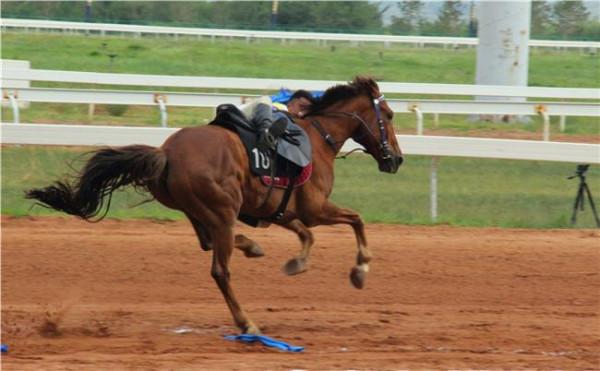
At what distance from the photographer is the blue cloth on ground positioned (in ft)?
23.5

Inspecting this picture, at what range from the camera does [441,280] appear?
9.62 metres

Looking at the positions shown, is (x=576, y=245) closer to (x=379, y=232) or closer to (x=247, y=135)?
(x=379, y=232)

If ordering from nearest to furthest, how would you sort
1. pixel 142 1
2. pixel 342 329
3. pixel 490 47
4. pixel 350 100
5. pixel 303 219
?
pixel 342 329, pixel 303 219, pixel 350 100, pixel 490 47, pixel 142 1

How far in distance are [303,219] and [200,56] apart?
22.2 metres

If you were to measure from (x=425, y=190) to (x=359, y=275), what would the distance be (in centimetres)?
594

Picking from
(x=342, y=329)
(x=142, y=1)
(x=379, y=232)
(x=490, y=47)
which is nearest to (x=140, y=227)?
(x=379, y=232)

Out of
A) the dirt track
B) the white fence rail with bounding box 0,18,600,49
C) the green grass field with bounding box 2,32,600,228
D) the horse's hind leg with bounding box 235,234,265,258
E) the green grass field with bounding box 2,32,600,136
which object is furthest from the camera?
the white fence rail with bounding box 0,18,600,49

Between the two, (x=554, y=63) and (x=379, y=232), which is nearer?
(x=379, y=232)

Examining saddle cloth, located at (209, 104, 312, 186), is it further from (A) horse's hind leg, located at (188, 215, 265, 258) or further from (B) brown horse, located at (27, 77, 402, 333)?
(A) horse's hind leg, located at (188, 215, 265, 258)

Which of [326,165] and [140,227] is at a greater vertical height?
[326,165]

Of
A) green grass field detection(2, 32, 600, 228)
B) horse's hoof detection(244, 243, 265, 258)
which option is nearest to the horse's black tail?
horse's hoof detection(244, 243, 265, 258)

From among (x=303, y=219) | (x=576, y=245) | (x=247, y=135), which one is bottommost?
(x=576, y=245)

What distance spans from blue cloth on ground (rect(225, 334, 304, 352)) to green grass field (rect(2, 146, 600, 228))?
4549mm

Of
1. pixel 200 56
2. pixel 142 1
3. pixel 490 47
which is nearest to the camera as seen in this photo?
pixel 490 47
